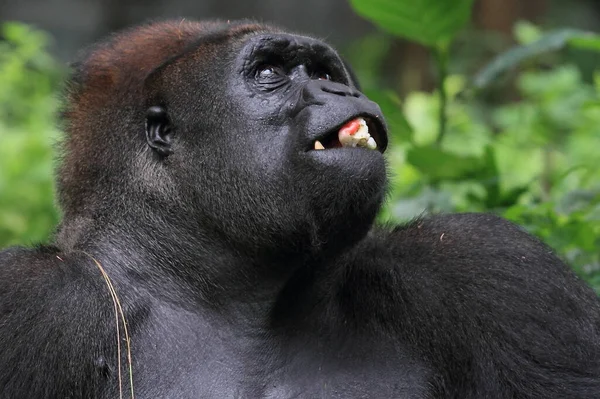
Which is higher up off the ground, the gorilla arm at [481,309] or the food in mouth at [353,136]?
the food in mouth at [353,136]

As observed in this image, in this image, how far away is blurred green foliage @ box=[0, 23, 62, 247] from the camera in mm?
7067

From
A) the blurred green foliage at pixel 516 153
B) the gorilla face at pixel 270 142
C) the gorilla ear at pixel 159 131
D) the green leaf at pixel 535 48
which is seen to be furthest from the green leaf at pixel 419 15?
the gorilla ear at pixel 159 131

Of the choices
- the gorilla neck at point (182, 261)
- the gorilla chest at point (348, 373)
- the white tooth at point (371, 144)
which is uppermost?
the white tooth at point (371, 144)

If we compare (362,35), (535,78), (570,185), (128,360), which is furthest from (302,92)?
(362,35)

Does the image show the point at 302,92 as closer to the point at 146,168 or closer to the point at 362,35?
the point at 146,168

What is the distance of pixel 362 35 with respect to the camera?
13.9 metres

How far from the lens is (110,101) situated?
366cm

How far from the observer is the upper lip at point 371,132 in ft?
10.5

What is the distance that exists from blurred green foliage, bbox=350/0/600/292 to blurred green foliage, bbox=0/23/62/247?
236cm

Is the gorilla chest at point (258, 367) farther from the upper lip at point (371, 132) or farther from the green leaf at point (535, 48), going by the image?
the green leaf at point (535, 48)

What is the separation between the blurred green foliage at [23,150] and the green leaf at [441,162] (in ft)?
7.85

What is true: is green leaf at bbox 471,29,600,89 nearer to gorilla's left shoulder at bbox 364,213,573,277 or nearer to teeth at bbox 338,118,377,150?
gorilla's left shoulder at bbox 364,213,573,277

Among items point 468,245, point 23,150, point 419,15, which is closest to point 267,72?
point 468,245

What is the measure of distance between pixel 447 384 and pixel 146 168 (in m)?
1.36
